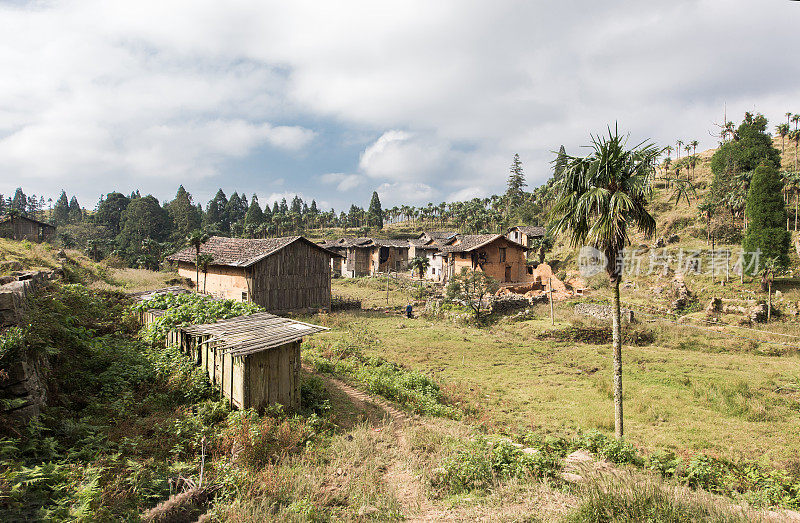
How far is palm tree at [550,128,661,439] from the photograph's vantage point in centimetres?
1032

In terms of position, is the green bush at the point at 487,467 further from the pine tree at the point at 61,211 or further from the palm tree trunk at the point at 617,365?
the pine tree at the point at 61,211

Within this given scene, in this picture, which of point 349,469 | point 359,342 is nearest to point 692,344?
point 359,342

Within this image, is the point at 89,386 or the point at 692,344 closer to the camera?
the point at 89,386

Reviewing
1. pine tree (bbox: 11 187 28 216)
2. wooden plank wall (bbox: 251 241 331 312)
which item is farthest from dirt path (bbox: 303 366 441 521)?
pine tree (bbox: 11 187 28 216)

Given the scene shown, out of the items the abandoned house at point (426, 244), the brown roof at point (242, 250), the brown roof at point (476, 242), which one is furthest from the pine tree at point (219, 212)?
the brown roof at point (476, 242)

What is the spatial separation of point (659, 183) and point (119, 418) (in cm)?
9142

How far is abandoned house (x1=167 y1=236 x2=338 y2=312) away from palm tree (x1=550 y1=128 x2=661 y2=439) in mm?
21429

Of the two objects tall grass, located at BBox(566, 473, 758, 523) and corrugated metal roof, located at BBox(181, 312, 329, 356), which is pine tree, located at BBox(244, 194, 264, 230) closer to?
corrugated metal roof, located at BBox(181, 312, 329, 356)

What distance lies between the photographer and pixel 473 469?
22.8 ft

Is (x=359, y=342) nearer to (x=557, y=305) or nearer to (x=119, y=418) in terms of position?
(x=119, y=418)

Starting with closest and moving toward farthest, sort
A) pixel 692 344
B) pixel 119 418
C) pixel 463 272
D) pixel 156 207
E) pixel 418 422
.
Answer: pixel 119 418
pixel 418 422
pixel 692 344
pixel 463 272
pixel 156 207

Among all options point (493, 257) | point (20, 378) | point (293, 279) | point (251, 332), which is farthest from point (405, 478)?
point (493, 257)

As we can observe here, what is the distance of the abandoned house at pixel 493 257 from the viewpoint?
40.1m

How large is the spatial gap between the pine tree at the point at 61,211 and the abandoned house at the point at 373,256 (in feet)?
275
